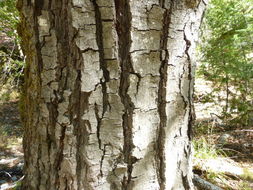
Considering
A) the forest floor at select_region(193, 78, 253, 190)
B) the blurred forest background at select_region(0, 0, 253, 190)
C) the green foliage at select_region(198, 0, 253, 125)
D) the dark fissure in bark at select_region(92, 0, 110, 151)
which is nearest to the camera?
the dark fissure in bark at select_region(92, 0, 110, 151)

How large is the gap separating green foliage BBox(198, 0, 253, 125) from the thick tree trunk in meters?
2.98

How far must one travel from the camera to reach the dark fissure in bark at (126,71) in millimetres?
870

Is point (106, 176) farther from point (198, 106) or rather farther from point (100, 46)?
point (198, 106)

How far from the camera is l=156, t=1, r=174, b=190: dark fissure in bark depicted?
36.1 inches

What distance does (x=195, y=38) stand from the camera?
3.41 feet

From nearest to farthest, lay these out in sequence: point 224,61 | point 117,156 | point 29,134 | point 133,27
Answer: point 133,27, point 117,156, point 29,134, point 224,61

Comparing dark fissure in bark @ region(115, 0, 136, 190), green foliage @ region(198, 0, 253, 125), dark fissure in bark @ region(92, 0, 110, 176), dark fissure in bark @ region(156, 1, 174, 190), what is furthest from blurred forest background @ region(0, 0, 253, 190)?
dark fissure in bark @ region(92, 0, 110, 176)

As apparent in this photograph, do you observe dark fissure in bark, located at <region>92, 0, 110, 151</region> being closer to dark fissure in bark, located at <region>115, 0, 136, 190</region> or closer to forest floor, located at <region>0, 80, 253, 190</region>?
dark fissure in bark, located at <region>115, 0, 136, 190</region>

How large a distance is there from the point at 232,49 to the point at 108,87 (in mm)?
3817

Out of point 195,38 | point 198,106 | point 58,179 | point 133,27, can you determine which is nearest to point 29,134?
point 58,179

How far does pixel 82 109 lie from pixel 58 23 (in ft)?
1.11

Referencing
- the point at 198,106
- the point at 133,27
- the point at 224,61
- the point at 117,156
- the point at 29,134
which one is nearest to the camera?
the point at 133,27

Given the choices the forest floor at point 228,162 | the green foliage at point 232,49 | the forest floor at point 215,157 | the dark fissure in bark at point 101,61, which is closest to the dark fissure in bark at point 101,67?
the dark fissure in bark at point 101,61

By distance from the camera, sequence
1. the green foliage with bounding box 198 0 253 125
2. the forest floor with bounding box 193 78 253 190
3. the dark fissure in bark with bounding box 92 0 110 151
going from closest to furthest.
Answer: the dark fissure in bark with bounding box 92 0 110 151 → the forest floor with bounding box 193 78 253 190 → the green foliage with bounding box 198 0 253 125
